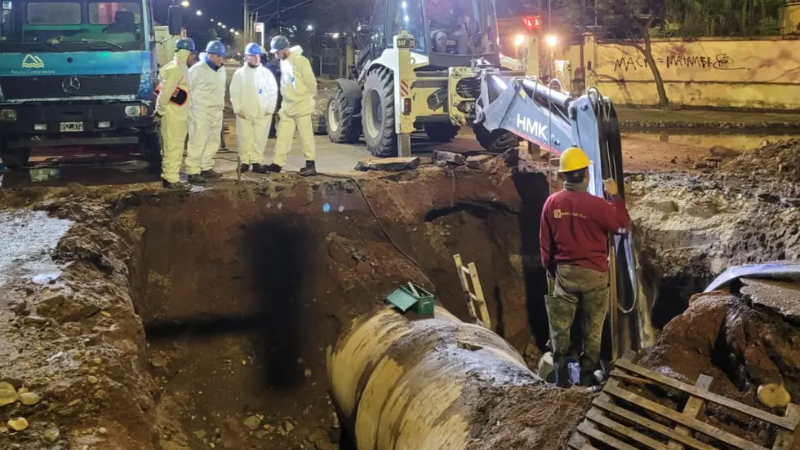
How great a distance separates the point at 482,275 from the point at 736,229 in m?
3.08

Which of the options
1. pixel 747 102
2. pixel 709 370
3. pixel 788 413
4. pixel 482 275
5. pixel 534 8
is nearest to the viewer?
pixel 788 413

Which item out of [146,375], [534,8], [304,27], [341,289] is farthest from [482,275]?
[304,27]

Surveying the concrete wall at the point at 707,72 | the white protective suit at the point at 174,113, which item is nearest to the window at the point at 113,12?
the white protective suit at the point at 174,113

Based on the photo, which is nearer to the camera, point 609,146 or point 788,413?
point 788,413

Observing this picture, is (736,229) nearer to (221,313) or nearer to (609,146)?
(609,146)

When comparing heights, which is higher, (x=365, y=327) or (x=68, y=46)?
(x=68, y=46)

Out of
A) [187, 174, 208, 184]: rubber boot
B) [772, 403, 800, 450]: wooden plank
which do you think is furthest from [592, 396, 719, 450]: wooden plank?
[187, 174, 208, 184]: rubber boot

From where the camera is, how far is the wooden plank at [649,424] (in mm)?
2993

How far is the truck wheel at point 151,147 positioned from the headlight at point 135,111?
1.80ft

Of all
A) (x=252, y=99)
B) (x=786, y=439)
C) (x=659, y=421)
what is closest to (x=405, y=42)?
(x=252, y=99)

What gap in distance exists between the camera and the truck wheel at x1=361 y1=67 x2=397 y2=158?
10.3 meters

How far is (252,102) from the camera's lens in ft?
27.9

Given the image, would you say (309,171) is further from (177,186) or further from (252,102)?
(177,186)

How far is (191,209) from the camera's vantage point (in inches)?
299
